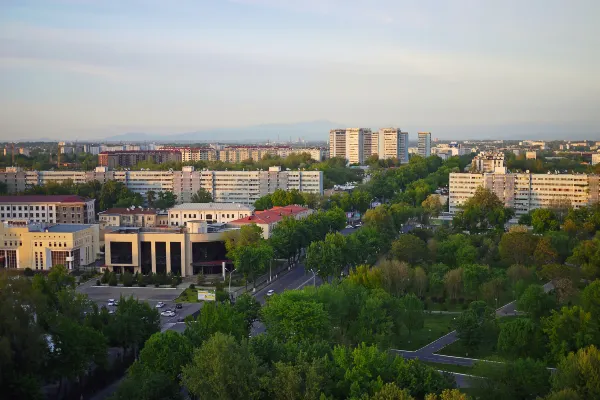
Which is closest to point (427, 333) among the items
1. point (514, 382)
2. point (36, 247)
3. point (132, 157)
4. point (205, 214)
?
point (514, 382)

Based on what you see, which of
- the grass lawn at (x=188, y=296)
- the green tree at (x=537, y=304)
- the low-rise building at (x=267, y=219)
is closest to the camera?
the green tree at (x=537, y=304)

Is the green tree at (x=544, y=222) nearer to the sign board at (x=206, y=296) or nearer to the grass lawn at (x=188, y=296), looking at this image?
the grass lawn at (x=188, y=296)

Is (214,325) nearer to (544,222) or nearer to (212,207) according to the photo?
(212,207)

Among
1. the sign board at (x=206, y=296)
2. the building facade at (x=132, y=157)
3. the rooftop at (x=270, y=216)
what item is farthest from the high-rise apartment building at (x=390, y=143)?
the sign board at (x=206, y=296)

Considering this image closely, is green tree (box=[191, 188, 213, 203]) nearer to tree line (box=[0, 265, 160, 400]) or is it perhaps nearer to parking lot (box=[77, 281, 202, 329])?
parking lot (box=[77, 281, 202, 329])

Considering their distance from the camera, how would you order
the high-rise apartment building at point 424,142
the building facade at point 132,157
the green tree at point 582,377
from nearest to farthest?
1. the green tree at point 582,377
2. the building facade at point 132,157
3. the high-rise apartment building at point 424,142

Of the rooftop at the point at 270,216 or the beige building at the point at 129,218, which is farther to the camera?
the beige building at the point at 129,218

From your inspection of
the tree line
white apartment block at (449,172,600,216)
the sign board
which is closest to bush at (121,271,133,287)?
the sign board
